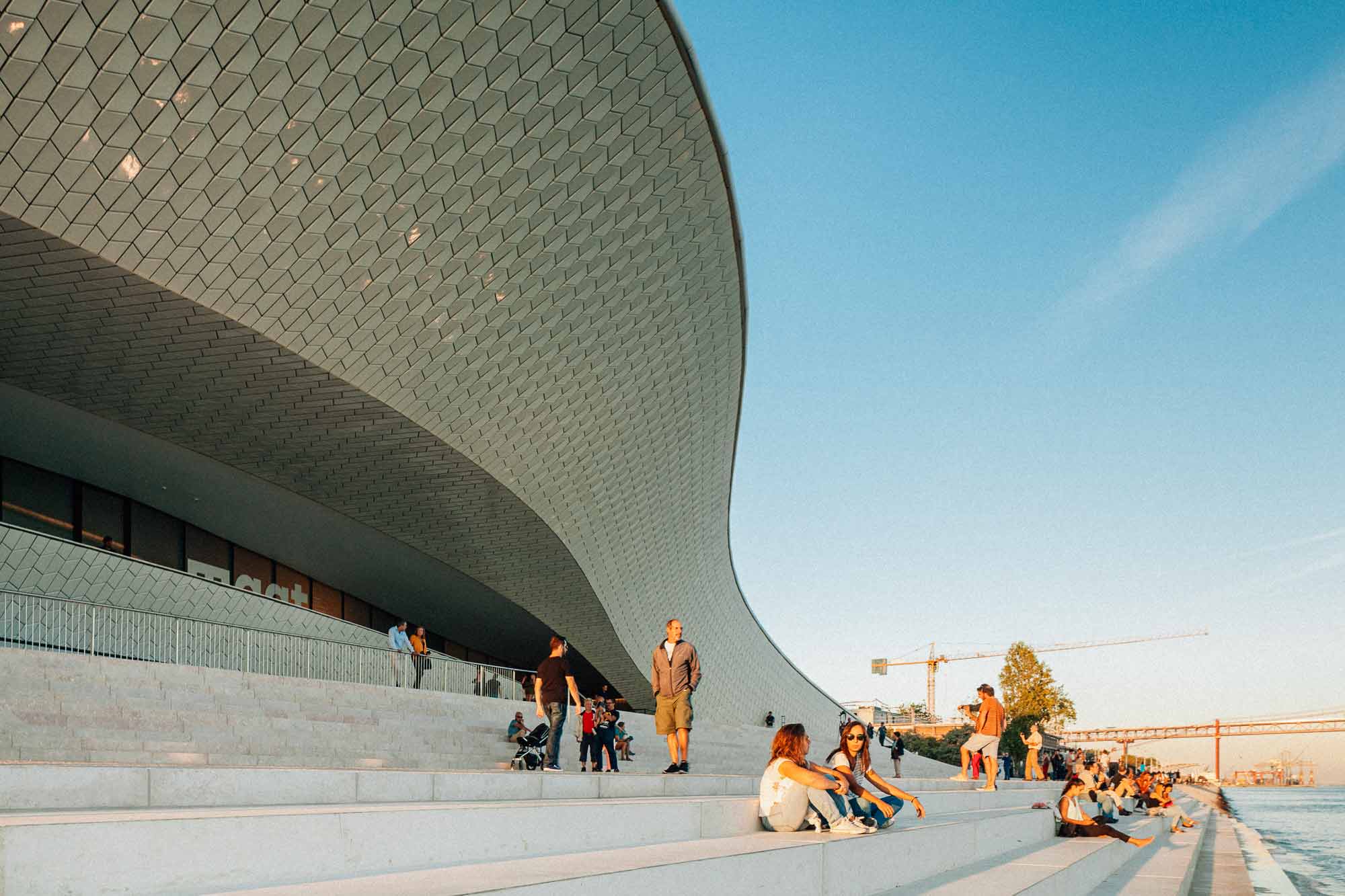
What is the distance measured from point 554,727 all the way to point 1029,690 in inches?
1452

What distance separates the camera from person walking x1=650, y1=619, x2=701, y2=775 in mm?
7812

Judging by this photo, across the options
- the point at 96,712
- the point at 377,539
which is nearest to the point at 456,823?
the point at 96,712

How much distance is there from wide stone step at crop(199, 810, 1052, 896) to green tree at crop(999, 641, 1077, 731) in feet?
123

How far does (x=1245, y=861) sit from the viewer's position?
610 inches

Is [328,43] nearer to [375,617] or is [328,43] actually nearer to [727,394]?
[727,394]

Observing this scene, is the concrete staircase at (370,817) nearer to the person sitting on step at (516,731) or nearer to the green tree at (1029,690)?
the person sitting on step at (516,731)

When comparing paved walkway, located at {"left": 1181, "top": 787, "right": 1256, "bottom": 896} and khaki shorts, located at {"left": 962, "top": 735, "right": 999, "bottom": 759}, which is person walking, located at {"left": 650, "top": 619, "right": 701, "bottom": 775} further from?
paved walkway, located at {"left": 1181, "top": 787, "right": 1256, "bottom": 896}

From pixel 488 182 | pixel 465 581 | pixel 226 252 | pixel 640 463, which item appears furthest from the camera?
pixel 465 581

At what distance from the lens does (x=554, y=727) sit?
8859 millimetres

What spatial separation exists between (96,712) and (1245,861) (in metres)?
15.2

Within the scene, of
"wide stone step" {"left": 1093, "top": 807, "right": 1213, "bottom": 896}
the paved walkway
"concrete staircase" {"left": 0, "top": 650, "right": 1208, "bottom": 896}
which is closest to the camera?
"concrete staircase" {"left": 0, "top": 650, "right": 1208, "bottom": 896}

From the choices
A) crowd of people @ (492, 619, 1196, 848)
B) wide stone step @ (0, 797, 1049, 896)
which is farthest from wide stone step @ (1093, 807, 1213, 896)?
wide stone step @ (0, 797, 1049, 896)

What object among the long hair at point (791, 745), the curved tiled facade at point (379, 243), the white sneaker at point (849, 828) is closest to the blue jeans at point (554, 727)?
the long hair at point (791, 745)

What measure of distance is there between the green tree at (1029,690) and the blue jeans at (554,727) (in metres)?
35.7
